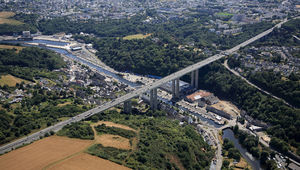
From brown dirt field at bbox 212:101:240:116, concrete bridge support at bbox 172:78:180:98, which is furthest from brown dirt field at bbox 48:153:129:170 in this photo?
concrete bridge support at bbox 172:78:180:98

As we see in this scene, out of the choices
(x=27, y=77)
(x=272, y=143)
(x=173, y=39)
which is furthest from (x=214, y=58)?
(x=27, y=77)

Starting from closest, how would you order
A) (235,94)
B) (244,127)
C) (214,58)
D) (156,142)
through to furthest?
(156,142) → (244,127) → (235,94) → (214,58)

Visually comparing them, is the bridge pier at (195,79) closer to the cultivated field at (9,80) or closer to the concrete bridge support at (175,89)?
the concrete bridge support at (175,89)

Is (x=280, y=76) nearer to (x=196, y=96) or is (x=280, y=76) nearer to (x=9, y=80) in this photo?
(x=196, y=96)

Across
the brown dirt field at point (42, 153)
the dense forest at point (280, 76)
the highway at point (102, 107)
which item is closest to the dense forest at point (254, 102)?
the dense forest at point (280, 76)

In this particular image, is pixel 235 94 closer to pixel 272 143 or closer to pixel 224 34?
pixel 272 143
